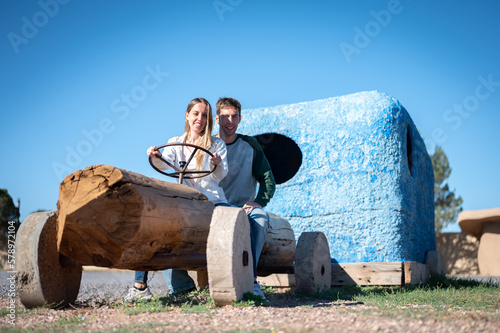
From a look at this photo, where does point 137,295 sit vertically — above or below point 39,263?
below

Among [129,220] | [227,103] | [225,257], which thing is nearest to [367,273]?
[227,103]

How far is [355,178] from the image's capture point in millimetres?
5750

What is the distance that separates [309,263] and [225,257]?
5.30ft

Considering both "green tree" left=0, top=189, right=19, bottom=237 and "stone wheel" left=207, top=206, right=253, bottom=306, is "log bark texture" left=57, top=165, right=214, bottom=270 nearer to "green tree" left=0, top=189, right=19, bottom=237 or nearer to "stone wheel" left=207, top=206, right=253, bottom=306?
"stone wheel" left=207, top=206, right=253, bottom=306

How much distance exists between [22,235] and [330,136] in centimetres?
400

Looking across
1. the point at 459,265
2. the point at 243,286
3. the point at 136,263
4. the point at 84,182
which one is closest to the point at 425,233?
the point at 243,286

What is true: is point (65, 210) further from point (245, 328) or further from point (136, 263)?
point (245, 328)

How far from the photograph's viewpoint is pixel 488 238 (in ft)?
35.6

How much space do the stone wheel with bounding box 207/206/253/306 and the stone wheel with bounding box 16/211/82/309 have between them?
45.6 inches

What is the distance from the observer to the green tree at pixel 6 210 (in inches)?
528

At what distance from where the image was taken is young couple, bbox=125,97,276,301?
3.63 metres

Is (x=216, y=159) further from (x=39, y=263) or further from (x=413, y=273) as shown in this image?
(x=413, y=273)

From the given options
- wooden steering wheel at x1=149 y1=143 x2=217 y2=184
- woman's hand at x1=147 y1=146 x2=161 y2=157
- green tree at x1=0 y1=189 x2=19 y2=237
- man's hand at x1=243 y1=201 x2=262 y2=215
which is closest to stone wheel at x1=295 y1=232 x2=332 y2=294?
man's hand at x1=243 y1=201 x2=262 y2=215

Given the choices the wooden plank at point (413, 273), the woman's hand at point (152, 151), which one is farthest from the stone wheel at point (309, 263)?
the woman's hand at point (152, 151)
